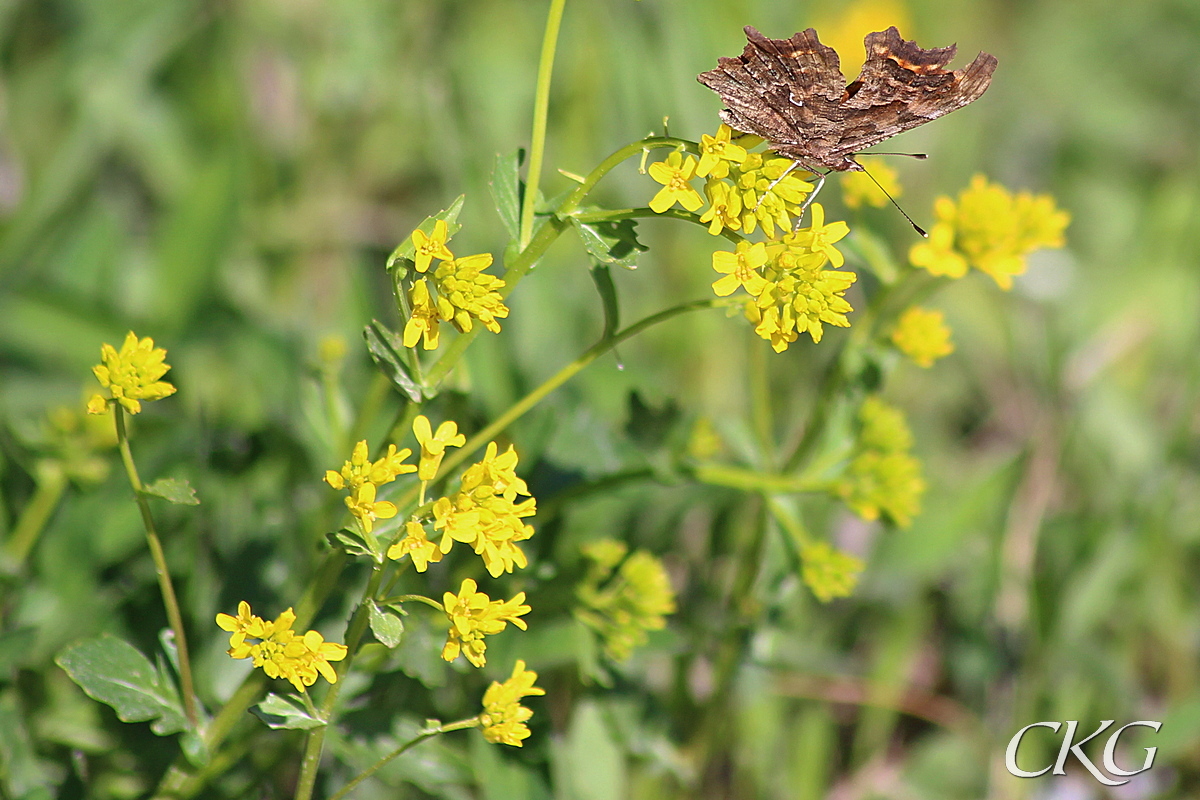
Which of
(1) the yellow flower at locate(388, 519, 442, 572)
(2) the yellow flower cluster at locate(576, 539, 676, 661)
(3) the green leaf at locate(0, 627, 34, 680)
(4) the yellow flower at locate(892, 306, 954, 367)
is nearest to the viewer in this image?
(1) the yellow flower at locate(388, 519, 442, 572)

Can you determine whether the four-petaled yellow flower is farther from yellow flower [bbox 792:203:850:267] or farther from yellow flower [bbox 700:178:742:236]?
yellow flower [bbox 792:203:850:267]

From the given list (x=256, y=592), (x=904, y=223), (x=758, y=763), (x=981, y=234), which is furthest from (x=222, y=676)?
(x=904, y=223)

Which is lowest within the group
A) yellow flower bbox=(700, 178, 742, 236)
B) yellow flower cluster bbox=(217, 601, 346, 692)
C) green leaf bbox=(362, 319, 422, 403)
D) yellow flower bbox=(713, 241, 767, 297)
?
yellow flower cluster bbox=(217, 601, 346, 692)

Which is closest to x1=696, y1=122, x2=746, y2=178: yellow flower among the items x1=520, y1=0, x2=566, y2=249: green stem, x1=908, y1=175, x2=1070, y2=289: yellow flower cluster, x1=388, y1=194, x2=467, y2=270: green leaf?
x1=520, y1=0, x2=566, y2=249: green stem

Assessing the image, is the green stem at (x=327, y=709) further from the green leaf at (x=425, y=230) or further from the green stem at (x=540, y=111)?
the green stem at (x=540, y=111)

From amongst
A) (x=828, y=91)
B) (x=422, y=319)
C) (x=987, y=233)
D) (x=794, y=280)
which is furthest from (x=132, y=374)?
(x=987, y=233)

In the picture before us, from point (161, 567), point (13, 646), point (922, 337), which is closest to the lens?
point (161, 567)

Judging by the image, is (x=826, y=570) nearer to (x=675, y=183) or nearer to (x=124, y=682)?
(x=675, y=183)

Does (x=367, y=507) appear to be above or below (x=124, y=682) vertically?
above

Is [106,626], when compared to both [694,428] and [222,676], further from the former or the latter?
[694,428]
